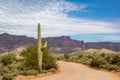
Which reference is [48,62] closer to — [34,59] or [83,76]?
[34,59]

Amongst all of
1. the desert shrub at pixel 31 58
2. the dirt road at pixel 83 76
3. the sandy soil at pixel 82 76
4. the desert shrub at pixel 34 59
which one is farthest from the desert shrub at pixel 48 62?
the sandy soil at pixel 82 76

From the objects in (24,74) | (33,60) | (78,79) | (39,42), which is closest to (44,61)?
(33,60)

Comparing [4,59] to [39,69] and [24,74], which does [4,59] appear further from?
[24,74]

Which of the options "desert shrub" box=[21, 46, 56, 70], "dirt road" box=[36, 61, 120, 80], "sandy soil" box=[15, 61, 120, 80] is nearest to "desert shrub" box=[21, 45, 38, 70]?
"desert shrub" box=[21, 46, 56, 70]

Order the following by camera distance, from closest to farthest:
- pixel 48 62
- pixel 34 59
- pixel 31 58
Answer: pixel 34 59 < pixel 31 58 < pixel 48 62

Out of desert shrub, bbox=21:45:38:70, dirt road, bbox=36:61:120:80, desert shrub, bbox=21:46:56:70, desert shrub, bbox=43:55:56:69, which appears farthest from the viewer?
desert shrub, bbox=43:55:56:69

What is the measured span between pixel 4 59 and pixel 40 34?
29525 millimetres

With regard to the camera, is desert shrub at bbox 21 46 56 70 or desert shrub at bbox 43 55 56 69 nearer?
desert shrub at bbox 21 46 56 70

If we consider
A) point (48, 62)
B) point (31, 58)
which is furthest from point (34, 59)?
point (48, 62)

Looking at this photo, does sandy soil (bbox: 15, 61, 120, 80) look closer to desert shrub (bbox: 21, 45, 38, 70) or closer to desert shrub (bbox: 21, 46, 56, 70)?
desert shrub (bbox: 21, 46, 56, 70)

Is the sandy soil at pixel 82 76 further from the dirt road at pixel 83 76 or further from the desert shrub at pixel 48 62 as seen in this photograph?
the desert shrub at pixel 48 62

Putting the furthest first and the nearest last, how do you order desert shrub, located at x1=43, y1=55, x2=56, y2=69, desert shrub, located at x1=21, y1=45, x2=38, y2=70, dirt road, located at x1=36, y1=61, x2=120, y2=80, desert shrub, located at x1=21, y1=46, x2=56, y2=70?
desert shrub, located at x1=43, y1=55, x2=56, y2=69 → desert shrub, located at x1=21, y1=46, x2=56, y2=70 → desert shrub, located at x1=21, y1=45, x2=38, y2=70 → dirt road, located at x1=36, y1=61, x2=120, y2=80

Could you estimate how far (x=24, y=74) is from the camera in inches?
1353

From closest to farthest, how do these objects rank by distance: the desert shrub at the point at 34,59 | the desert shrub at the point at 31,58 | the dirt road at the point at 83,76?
the dirt road at the point at 83,76 < the desert shrub at the point at 31,58 < the desert shrub at the point at 34,59
